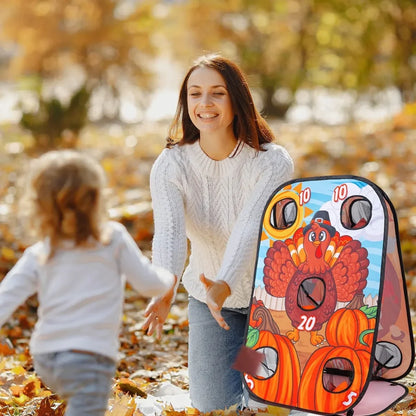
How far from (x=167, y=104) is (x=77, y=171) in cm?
2112

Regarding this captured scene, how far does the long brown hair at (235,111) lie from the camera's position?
2965mm

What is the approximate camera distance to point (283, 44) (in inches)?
759

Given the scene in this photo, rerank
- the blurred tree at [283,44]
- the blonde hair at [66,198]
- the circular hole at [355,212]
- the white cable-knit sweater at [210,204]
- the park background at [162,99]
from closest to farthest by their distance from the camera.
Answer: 1. the blonde hair at [66,198]
2. the circular hole at [355,212]
3. the white cable-knit sweater at [210,204]
4. the park background at [162,99]
5. the blurred tree at [283,44]

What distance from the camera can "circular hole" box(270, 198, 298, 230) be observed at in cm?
273

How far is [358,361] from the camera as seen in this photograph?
246 centimetres

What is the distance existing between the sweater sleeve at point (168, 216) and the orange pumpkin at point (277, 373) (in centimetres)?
46

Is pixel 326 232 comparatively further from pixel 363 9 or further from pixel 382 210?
pixel 363 9

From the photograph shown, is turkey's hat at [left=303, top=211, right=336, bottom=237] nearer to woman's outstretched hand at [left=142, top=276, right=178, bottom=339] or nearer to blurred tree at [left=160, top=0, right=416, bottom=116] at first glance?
woman's outstretched hand at [left=142, top=276, right=178, bottom=339]

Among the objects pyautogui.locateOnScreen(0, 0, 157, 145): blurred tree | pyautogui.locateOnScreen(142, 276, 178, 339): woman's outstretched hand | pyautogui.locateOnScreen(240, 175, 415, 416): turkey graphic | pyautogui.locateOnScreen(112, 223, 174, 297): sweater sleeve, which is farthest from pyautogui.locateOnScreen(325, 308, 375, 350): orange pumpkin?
pyautogui.locateOnScreen(0, 0, 157, 145): blurred tree

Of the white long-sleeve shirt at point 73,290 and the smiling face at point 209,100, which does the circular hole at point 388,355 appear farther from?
the white long-sleeve shirt at point 73,290

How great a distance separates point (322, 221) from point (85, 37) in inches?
617

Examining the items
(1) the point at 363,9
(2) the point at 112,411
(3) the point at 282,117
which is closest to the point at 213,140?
(2) the point at 112,411

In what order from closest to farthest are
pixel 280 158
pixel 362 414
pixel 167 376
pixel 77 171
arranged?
pixel 77 171, pixel 362 414, pixel 280 158, pixel 167 376

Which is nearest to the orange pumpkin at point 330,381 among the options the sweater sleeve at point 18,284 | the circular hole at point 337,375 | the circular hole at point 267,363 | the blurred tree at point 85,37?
the circular hole at point 337,375
